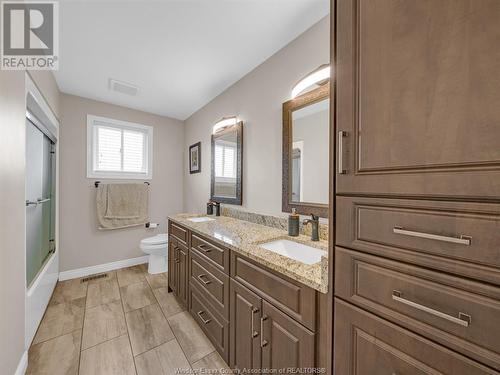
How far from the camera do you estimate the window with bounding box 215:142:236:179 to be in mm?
2323

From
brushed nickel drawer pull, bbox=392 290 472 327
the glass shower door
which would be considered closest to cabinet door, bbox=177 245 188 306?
the glass shower door

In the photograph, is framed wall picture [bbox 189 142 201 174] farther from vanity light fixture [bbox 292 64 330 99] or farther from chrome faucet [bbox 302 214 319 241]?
chrome faucet [bbox 302 214 319 241]

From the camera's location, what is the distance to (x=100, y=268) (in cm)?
285

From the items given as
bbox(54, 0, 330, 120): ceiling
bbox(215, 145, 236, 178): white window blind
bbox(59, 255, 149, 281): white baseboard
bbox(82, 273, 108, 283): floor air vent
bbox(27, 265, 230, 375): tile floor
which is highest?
bbox(54, 0, 330, 120): ceiling

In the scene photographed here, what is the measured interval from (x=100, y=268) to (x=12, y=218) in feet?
6.61

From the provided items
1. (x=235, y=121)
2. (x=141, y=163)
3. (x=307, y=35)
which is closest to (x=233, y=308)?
(x=235, y=121)

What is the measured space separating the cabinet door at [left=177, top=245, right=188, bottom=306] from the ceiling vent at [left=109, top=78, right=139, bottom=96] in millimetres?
1946

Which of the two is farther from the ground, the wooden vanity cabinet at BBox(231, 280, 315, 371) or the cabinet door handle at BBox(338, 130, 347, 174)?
the cabinet door handle at BBox(338, 130, 347, 174)

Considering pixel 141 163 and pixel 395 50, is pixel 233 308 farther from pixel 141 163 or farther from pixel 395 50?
pixel 141 163

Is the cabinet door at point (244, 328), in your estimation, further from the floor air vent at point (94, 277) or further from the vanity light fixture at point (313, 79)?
the floor air vent at point (94, 277)

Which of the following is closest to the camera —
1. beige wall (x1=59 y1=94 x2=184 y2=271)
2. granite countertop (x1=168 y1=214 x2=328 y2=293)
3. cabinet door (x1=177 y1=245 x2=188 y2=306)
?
granite countertop (x1=168 y1=214 x2=328 y2=293)

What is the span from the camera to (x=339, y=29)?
0.72 meters

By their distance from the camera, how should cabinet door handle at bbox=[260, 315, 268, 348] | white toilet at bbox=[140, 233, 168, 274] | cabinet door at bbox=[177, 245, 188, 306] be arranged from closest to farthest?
1. cabinet door handle at bbox=[260, 315, 268, 348]
2. cabinet door at bbox=[177, 245, 188, 306]
3. white toilet at bbox=[140, 233, 168, 274]

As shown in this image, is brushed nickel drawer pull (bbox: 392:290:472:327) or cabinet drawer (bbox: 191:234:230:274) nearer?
brushed nickel drawer pull (bbox: 392:290:472:327)
